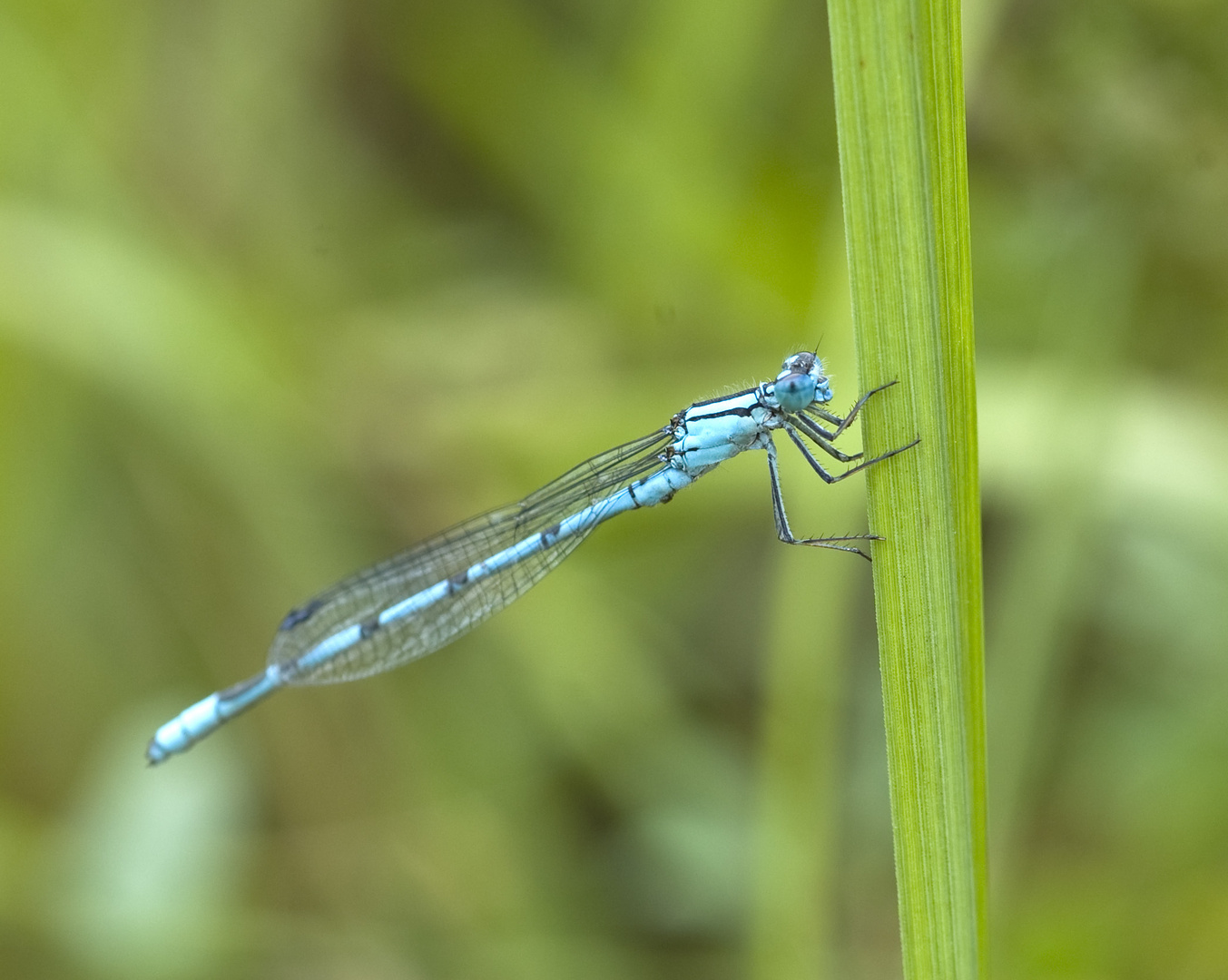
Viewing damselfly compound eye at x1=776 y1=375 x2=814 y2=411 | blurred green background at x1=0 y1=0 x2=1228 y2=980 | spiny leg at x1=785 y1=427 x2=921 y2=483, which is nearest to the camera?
spiny leg at x1=785 y1=427 x2=921 y2=483

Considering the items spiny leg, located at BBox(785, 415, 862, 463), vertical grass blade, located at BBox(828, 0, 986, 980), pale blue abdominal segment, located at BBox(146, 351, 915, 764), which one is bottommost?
vertical grass blade, located at BBox(828, 0, 986, 980)

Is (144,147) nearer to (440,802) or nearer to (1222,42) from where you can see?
(440,802)

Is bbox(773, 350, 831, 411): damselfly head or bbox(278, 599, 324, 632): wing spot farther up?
bbox(278, 599, 324, 632): wing spot

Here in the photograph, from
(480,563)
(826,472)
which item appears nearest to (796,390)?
(826,472)

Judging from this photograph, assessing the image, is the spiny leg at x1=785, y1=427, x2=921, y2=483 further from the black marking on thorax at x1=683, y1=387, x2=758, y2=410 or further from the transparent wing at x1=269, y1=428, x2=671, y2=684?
the transparent wing at x1=269, y1=428, x2=671, y2=684

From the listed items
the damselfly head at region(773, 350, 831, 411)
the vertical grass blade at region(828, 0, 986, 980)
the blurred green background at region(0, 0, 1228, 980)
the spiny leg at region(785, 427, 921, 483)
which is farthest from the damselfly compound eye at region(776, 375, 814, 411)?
the vertical grass blade at region(828, 0, 986, 980)

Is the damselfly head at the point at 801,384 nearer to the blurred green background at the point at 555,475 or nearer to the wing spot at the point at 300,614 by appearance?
the blurred green background at the point at 555,475

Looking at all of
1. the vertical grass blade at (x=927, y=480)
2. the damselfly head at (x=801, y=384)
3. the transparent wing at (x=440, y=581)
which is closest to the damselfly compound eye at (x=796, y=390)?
the damselfly head at (x=801, y=384)

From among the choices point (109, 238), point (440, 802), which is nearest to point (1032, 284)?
point (440, 802)
